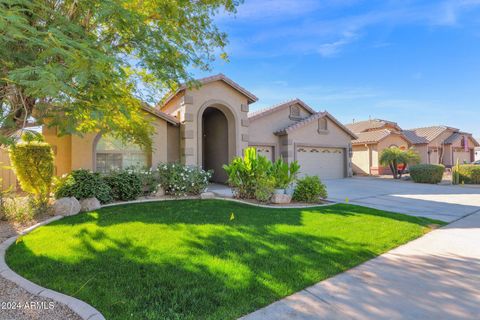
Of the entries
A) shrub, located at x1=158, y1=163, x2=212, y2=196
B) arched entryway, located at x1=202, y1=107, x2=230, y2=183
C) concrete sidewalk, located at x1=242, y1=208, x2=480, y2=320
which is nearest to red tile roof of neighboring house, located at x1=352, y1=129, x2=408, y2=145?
arched entryway, located at x1=202, y1=107, x2=230, y2=183

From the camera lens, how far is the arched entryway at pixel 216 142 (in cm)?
1523

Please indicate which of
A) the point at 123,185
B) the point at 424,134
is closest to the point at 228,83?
the point at 123,185

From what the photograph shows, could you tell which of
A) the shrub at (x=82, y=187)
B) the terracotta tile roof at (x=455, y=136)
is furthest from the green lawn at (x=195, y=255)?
the terracotta tile roof at (x=455, y=136)

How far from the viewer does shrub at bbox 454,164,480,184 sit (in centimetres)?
1781

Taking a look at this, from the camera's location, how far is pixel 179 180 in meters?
10.4

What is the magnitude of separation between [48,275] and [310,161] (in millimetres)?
16881

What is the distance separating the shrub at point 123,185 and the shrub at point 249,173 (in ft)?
11.5

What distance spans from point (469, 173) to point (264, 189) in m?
17.2

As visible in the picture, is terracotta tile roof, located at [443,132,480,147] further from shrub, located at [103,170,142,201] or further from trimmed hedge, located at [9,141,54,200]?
trimmed hedge, located at [9,141,54,200]

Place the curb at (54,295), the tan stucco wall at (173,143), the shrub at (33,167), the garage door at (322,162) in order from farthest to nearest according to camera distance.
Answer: the garage door at (322,162) < the tan stucco wall at (173,143) < the shrub at (33,167) < the curb at (54,295)

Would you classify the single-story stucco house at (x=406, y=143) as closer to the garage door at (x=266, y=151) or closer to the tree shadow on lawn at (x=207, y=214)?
the garage door at (x=266, y=151)

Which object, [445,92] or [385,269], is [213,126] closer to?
[385,269]

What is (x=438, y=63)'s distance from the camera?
50.0ft

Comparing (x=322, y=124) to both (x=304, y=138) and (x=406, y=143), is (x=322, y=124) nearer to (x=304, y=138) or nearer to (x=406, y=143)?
(x=304, y=138)
